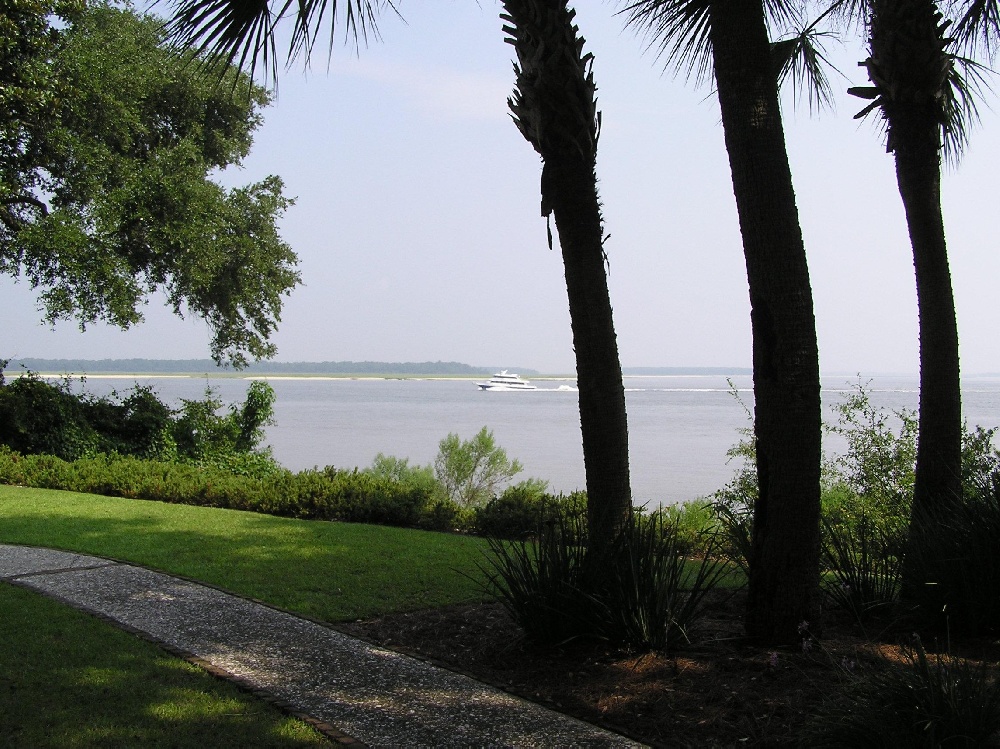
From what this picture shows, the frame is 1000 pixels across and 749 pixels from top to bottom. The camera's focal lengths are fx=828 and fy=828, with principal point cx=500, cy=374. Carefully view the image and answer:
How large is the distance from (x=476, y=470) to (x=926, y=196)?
11.9 m

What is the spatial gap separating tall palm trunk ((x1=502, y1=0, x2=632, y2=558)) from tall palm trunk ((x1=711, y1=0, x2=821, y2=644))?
93 centimetres

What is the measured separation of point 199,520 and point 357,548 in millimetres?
2576

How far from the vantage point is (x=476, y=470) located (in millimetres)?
16797

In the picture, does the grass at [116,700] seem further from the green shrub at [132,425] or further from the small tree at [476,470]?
the small tree at [476,470]

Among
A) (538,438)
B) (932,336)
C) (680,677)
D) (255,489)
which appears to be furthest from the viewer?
(538,438)

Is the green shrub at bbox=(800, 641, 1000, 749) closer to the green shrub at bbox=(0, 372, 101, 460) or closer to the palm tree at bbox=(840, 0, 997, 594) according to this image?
the palm tree at bbox=(840, 0, 997, 594)

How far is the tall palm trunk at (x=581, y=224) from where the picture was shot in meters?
5.05

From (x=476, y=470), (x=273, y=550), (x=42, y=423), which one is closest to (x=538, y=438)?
(x=476, y=470)

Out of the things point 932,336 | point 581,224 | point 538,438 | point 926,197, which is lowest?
point 538,438

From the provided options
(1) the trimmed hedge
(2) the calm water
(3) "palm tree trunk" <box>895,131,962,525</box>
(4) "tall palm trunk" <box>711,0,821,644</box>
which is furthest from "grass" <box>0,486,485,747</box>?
(2) the calm water

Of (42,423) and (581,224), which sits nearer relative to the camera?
(581,224)

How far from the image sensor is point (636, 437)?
99.5 feet

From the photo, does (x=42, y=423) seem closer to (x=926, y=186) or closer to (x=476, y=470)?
(x=476, y=470)

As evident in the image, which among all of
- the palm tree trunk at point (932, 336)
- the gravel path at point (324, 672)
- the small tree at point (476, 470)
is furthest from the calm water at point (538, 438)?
the gravel path at point (324, 672)
